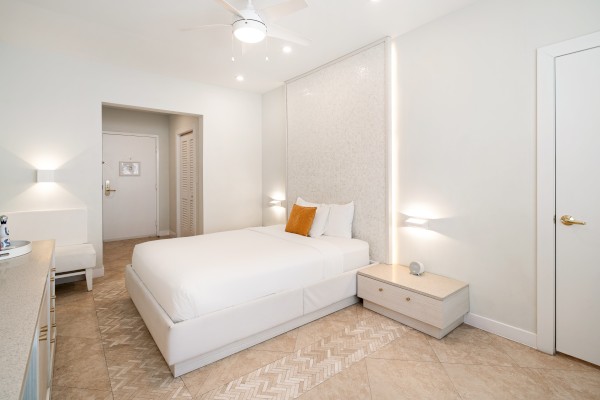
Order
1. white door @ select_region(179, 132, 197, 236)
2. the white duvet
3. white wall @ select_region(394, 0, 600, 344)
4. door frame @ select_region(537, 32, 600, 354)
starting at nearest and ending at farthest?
the white duvet < door frame @ select_region(537, 32, 600, 354) < white wall @ select_region(394, 0, 600, 344) < white door @ select_region(179, 132, 197, 236)

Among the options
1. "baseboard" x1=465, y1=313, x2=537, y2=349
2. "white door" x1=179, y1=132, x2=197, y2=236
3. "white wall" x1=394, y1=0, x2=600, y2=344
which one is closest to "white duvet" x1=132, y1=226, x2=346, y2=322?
"white wall" x1=394, y1=0, x2=600, y2=344

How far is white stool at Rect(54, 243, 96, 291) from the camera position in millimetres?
3201

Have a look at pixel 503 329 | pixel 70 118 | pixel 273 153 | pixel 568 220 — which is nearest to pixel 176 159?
pixel 273 153

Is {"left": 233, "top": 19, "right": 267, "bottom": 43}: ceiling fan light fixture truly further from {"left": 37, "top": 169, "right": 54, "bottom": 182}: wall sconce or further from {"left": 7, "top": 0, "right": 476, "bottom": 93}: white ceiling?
{"left": 37, "top": 169, "right": 54, "bottom": 182}: wall sconce

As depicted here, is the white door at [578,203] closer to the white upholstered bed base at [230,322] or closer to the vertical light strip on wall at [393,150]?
the vertical light strip on wall at [393,150]

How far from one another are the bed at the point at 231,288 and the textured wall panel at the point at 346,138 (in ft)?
1.49

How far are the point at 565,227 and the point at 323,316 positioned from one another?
2022mm

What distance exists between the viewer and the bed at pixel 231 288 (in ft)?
6.50

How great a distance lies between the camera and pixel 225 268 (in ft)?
7.42

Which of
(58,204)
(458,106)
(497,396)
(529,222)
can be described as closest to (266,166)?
(58,204)

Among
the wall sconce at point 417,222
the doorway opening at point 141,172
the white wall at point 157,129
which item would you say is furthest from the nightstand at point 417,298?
the white wall at point 157,129

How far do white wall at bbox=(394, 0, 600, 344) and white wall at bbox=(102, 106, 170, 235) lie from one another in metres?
5.15

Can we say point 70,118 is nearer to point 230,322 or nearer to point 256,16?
point 256,16

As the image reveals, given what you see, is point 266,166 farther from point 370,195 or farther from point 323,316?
point 323,316
